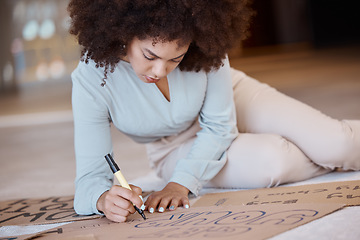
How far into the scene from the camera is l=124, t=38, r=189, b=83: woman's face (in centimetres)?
126

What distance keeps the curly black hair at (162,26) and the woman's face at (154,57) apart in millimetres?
16

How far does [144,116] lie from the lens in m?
1.50

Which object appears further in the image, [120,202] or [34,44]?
[34,44]

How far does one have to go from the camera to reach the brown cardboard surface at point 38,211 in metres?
1.41

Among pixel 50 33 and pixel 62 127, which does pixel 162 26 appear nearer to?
pixel 62 127

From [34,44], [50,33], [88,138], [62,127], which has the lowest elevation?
[62,127]

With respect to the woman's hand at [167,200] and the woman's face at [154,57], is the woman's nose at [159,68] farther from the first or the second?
the woman's hand at [167,200]

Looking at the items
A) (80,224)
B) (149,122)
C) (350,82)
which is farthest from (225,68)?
(350,82)

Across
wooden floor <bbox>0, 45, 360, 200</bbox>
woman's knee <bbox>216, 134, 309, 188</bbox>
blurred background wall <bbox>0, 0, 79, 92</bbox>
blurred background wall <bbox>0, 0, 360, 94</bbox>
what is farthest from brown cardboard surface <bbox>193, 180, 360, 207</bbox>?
blurred background wall <bbox>0, 0, 79, 92</bbox>

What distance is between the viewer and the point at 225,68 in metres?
1.55

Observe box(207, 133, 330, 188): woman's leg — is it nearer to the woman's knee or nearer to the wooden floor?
the woman's knee

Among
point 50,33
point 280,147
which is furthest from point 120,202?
point 50,33

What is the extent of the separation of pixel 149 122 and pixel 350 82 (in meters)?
3.07

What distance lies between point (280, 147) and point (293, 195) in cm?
23
